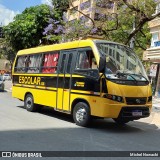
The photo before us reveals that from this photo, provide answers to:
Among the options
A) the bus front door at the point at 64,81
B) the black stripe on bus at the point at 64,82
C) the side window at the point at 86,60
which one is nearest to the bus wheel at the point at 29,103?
the black stripe on bus at the point at 64,82

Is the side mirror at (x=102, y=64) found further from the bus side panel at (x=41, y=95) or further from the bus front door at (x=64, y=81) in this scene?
the bus side panel at (x=41, y=95)

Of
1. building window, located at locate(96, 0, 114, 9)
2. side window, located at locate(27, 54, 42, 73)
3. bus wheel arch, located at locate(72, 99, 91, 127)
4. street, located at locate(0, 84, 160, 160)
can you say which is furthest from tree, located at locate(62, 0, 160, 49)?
bus wheel arch, located at locate(72, 99, 91, 127)

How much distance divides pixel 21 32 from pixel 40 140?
2644cm

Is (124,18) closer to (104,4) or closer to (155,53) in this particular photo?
(104,4)

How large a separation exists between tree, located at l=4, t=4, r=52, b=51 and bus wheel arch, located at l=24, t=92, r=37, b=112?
1898 cm

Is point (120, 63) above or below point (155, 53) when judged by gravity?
below

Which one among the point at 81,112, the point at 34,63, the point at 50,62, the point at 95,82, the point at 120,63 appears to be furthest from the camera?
the point at 34,63

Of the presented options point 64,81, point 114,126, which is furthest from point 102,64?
point 114,126

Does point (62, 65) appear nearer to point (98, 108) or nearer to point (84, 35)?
point (98, 108)

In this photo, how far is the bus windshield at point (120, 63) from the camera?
10.8 metres

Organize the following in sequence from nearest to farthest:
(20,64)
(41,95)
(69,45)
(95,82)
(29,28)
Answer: (95,82), (69,45), (41,95), (20,64), (29,28)

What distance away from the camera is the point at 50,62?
13367 mm

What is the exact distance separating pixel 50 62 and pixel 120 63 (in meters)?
3.23

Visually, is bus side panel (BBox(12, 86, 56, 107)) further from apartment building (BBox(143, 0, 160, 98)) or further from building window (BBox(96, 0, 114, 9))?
apartment building (BBox(143, 0, 160, 98))
